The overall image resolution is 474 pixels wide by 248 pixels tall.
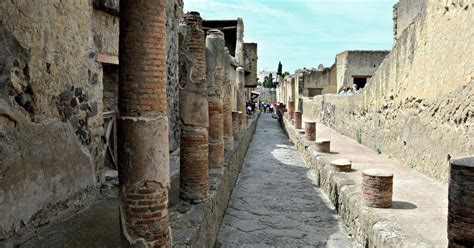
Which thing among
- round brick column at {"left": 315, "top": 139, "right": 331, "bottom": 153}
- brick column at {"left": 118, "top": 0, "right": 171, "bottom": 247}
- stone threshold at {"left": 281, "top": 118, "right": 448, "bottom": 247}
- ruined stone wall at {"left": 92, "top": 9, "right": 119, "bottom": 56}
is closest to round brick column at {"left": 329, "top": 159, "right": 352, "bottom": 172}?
stone threshold at {"left": 281, "top": 118, "right": 448, "bottom": 247}

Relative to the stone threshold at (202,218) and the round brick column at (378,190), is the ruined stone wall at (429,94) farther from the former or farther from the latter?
the stone threshold at (202,218)

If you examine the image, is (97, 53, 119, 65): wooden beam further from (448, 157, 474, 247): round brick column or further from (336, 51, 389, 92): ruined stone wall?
(336, 51, 389, 92): ruined stone wall

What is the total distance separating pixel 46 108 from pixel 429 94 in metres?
5.89

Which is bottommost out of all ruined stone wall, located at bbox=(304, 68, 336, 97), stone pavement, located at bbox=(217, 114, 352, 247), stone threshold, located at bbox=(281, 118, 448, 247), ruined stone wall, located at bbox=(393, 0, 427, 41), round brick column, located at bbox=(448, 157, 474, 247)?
stone pavement, located at bbox=(217, 114, 352, 247)

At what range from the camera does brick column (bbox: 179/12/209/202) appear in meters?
5.03

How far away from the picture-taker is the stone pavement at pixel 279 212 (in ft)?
17.9

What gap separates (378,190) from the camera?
204 inches

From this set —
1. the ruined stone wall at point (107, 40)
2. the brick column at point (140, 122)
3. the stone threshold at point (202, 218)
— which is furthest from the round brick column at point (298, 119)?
the brick column at point (140, 122)

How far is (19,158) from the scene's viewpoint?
12.2 feet

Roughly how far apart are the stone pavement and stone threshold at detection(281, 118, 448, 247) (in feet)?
0.91

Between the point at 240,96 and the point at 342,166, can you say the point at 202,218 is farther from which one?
the point at 240,96

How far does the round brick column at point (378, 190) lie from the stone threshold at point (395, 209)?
97 mm

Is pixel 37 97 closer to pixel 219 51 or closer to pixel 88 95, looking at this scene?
pixel 88 95

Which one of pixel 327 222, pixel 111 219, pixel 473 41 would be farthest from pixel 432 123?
pixel 111 219
